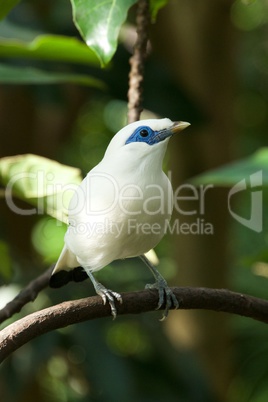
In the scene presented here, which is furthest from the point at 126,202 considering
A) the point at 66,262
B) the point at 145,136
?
the point at 66,262

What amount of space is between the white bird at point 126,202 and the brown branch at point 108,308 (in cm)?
2

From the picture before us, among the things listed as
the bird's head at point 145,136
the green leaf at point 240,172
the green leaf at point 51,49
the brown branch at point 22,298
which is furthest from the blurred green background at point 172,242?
the bird's head at point 145,136

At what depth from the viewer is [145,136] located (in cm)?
116

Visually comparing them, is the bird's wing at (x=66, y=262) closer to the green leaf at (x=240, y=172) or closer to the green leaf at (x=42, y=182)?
the green leaf at (x=42, y=182)

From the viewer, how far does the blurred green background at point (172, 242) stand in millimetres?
2340

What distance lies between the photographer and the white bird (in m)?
1.12

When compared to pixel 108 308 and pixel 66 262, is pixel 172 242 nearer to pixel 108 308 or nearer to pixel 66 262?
pixel 66 262

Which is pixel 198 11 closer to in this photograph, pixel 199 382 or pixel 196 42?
pixel 196 42

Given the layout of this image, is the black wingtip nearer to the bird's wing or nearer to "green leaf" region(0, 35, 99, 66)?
the bird's wing

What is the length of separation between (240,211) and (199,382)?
114 cm

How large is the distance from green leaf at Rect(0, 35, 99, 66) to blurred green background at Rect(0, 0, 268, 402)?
0.11ft

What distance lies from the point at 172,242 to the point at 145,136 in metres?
1.78

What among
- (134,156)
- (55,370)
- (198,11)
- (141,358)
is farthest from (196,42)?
(134,156)

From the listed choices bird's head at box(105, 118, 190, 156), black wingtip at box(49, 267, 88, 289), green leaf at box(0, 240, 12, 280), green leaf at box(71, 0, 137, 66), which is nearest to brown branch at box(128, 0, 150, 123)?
green leaf at box(71, 0, 137, 66)
